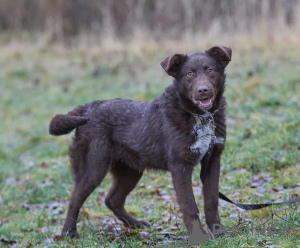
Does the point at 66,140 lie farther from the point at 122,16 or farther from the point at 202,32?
the point at 122,16

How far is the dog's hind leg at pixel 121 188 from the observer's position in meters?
5.77

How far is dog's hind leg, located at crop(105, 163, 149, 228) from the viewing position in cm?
577

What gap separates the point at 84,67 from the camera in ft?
55.5

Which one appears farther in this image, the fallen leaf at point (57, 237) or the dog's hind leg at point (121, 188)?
the dog's hind leg at point (121, 188)

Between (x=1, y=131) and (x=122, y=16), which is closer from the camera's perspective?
(x=1, y=131)

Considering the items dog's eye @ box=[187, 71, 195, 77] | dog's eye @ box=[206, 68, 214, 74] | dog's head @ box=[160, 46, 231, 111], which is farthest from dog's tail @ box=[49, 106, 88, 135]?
dog's eye @ box=[206, 68, 214, 74]

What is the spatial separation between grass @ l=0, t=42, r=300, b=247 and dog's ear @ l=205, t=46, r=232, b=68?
1.51 m

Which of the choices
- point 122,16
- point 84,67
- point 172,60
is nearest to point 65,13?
point 122,16

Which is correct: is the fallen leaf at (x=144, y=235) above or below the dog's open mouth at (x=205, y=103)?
below

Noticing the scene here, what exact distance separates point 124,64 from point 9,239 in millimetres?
10836

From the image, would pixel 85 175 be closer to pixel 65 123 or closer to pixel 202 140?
pixel 65 123

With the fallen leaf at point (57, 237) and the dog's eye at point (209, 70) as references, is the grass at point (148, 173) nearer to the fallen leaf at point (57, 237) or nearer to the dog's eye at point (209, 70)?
the fallen leaf at point (57, 237)

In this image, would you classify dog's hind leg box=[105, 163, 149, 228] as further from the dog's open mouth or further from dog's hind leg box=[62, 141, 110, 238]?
the dog's open mouth

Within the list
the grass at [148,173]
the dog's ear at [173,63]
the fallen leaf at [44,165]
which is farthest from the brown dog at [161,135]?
the fallen leaf at [44,165]
